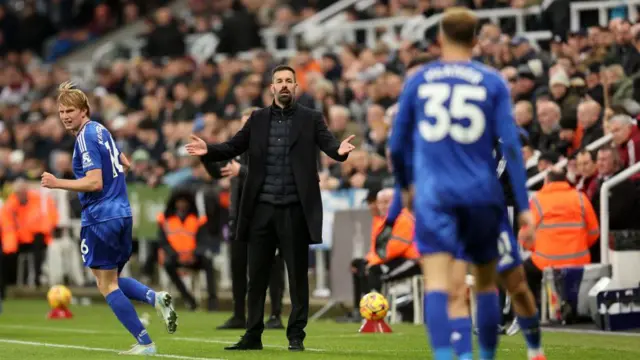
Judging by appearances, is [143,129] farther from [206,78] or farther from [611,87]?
[611,87]

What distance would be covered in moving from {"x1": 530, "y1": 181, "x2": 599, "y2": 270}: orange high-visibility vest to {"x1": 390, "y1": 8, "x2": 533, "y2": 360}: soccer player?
24.9 ft

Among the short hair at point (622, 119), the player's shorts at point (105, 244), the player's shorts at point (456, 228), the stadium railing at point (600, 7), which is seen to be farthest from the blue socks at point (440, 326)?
the stadium railing at point (600, 7)

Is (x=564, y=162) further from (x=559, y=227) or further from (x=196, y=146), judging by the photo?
(x=196, y=146)

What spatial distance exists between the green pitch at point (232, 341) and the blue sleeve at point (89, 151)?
5.47ft

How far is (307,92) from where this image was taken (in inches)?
930

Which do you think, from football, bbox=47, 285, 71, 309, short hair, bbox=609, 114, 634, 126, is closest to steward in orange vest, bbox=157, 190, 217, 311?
football, bbox=47, 285, 71, 309

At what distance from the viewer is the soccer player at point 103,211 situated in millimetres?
12414

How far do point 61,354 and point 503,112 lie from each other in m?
5.77

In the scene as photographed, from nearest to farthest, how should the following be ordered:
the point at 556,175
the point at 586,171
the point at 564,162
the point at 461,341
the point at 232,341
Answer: the point at 461,341 < the point at 232,341 < the point at 556,175 < the point at 586,171 < the point at 564,162

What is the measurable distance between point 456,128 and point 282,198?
14.7 feet

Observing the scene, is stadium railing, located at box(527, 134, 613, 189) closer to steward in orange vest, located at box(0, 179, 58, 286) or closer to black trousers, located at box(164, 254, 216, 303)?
black trousers, located at box(164, 254, 216, 303)

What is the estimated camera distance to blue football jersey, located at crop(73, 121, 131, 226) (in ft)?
40.7

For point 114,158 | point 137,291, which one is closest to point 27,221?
point 137,291

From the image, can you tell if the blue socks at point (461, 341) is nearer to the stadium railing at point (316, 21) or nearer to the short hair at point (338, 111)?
the short hair at point (338, 111)
